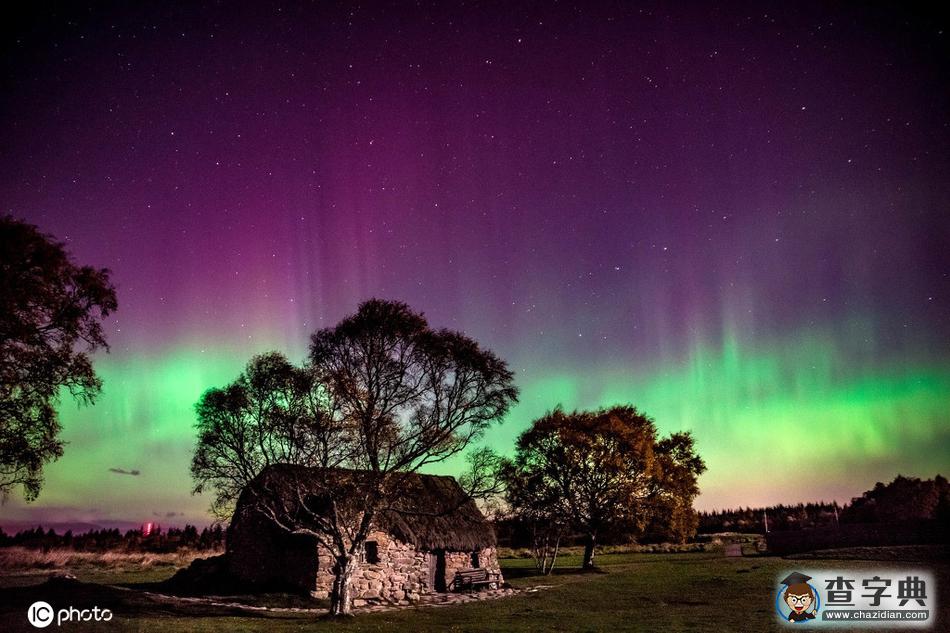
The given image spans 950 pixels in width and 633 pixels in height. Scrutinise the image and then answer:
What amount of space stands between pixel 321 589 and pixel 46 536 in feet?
219

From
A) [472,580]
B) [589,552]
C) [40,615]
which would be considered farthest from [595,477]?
[40,615]

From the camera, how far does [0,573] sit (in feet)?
115

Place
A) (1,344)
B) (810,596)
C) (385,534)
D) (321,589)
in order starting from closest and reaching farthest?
(1,344) → (810,596) → (321,589) → (385,534)

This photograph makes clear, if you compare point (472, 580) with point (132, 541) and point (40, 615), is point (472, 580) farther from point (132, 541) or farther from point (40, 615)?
point (132, 541)

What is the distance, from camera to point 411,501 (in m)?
32.0

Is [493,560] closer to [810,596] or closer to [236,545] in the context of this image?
[236,545]

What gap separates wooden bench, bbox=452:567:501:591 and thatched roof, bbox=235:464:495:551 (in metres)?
1.38

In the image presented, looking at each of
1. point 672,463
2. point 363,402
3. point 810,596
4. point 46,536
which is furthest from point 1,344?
point 46,536

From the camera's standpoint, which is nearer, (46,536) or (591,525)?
(591,525)

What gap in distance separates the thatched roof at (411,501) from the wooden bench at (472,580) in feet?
4.52

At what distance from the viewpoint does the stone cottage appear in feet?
87.6

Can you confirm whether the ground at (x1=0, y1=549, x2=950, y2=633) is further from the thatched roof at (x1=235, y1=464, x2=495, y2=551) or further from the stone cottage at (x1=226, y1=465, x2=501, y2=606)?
the thatched roof at (x1=235, y1=464, x2=495, y2=551)

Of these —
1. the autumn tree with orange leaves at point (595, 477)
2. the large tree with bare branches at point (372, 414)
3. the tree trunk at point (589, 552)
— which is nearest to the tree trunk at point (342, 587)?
the large tree with bare branches at point (372, 414)

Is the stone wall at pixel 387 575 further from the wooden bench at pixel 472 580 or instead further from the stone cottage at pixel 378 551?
the wooden bench at pixel 472 580
